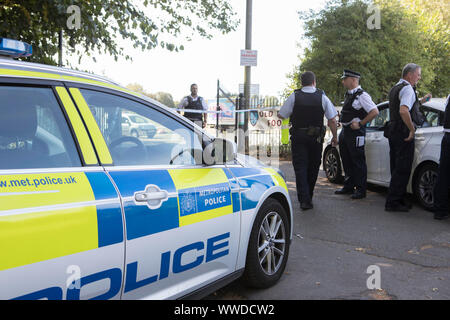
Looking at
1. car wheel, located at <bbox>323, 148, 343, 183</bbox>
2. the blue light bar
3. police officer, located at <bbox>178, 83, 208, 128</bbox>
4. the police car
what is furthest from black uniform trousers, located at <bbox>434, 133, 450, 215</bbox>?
police officer, located at <bbox>178, 83, 208, 128</bbox>

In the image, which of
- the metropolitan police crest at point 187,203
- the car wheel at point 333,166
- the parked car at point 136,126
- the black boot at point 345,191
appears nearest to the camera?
the metropolitan police crest at point 187,203

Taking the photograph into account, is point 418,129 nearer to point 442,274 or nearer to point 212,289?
point 442,274

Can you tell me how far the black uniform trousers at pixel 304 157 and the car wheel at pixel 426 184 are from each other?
141 cm

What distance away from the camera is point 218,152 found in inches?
116

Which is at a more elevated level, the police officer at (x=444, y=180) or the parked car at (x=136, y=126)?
the parked car at (x=136, y=126)

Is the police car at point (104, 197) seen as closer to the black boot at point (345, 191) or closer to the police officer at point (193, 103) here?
the black boot at point (345, 191)

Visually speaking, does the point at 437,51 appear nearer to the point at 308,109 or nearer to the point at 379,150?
the point at 379,150

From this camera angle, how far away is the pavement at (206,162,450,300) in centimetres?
347

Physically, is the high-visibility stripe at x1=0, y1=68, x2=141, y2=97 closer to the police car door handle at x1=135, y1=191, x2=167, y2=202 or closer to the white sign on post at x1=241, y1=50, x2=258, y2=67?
the police car door handle at x1=135, y1=191, x2=167, y2=202

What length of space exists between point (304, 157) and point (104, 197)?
4.31m

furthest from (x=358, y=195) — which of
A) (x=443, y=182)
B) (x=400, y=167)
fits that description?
(x=443, y=182)

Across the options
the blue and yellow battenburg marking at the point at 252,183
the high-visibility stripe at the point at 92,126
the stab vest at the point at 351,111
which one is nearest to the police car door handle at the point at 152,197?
the high-visibility stripe at the point at 92,126

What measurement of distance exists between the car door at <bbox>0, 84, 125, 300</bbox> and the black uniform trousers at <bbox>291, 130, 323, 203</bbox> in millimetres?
4202

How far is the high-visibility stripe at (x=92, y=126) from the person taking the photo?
2.25 meters
